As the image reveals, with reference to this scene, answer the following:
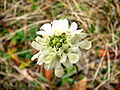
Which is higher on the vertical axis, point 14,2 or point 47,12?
point 14,2

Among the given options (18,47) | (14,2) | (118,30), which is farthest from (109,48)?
(14,2)

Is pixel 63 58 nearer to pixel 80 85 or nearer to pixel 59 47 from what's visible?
pixel 59 47

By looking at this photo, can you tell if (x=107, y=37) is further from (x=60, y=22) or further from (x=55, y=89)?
(x=60, y=22)

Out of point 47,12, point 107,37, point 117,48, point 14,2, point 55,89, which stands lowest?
point 55,89

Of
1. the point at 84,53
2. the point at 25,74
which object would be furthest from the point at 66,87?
the point at 25,74

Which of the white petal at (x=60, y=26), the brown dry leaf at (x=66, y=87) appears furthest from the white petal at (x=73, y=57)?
the brown dry leaf at (x=66, y=87)

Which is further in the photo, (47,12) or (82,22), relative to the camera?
(47,12)

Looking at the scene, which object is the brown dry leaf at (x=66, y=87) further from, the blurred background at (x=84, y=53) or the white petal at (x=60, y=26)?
the white petal at (x=60, y=26)

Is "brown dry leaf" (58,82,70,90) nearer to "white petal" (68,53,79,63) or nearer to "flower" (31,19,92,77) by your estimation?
"flower" (31,19,92,77)
